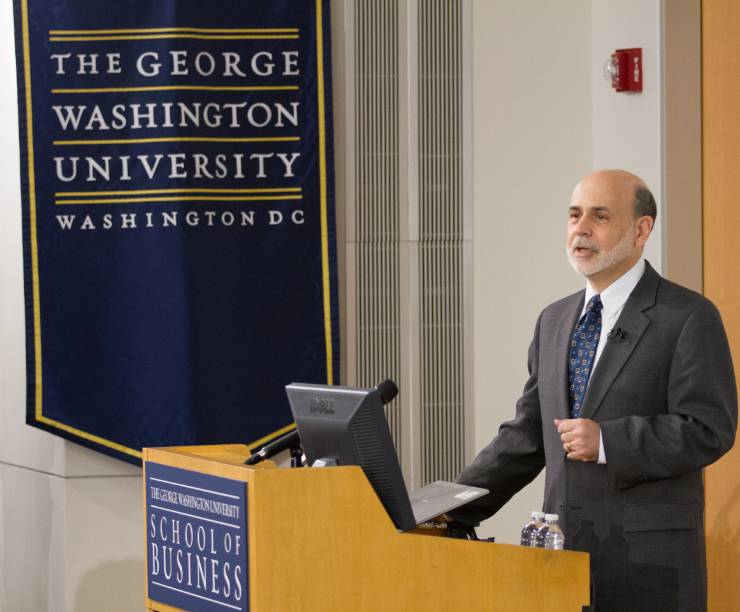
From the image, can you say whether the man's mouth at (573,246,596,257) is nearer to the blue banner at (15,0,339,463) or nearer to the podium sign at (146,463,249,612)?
the podium sign at (146,463,249,612)

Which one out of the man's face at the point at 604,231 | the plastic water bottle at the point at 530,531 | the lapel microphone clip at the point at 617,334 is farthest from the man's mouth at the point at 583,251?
the plastic water bottle at the point at 530,531

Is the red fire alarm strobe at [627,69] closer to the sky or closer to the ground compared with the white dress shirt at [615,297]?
closer to the sky

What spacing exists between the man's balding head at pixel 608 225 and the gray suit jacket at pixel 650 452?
9cm

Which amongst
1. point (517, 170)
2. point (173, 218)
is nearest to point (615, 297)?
point (517, 170)

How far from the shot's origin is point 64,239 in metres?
5.27

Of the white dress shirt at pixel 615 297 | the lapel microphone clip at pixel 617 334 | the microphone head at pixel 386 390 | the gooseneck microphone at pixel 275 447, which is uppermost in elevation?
the white dress shirt at pixel 615 297

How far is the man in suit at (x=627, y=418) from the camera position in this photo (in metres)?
3.03

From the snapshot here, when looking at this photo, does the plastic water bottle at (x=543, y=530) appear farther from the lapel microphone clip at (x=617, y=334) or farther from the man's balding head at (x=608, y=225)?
the man's balding head at (x=608, y=225)

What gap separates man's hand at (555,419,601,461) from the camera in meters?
3.00

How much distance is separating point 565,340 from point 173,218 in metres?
2.37

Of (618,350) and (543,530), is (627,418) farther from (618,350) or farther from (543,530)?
(543,530)

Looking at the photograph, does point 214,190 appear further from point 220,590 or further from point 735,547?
point 220,590

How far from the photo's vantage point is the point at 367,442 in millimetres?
2592

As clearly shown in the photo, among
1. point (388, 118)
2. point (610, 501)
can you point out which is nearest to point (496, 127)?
point (388, 118)
